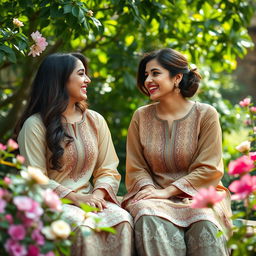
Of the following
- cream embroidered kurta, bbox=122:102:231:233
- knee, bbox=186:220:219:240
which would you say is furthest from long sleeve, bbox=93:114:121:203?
knee, bbox=186:220:219:240

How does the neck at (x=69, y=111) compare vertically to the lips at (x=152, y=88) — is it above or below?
below

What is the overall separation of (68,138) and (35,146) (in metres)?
0.21

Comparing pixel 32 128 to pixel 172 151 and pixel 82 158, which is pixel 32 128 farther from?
pixel 172 151

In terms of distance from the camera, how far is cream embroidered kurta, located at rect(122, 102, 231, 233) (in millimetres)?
3086

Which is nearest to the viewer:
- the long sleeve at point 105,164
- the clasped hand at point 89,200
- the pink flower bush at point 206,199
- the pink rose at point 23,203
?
the pink rose at point 23,203

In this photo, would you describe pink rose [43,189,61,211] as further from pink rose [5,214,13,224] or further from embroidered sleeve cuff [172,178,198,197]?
embroidered sleeve cuff [172,178,198,197]

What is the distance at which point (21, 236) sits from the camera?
1784mm

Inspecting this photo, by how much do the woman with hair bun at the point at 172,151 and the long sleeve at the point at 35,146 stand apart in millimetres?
455

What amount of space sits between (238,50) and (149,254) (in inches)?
91.9

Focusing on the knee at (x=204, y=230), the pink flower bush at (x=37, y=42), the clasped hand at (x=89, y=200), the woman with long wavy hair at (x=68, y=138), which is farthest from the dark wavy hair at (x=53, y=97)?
the knee at (x=204, y=230)

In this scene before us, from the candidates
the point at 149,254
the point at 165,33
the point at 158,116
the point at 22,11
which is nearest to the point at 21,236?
the point at 149,254

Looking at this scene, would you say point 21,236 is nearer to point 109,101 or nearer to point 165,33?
point 165,33

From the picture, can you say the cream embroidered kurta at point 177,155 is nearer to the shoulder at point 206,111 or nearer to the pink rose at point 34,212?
the shoulder at point 206,111

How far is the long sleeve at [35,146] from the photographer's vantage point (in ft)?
9.59
